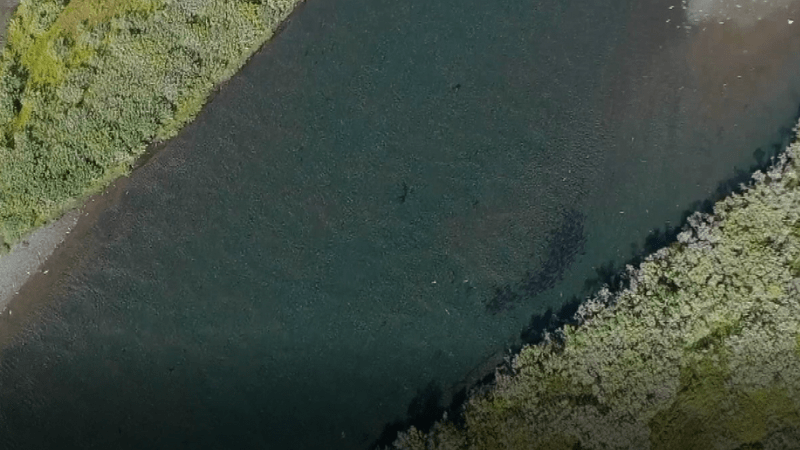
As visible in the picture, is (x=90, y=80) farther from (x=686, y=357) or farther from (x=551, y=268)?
(x=686, y=357)

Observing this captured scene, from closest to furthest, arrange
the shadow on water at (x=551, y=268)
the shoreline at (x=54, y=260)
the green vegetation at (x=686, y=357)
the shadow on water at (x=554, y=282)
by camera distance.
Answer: the green vegetation at (x=686, y=357) < the shadow on water at (x=554, y=282) < the shadow on water at (x=551, y=268) < the shoreline at (x=54, y=260)

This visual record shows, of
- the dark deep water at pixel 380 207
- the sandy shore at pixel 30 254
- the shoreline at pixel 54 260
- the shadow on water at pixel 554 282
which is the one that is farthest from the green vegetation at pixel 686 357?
the sandy shore at pixel 30 254

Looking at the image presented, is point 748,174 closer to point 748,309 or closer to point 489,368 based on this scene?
point 748,309

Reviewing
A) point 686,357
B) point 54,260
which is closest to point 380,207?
point 686,357

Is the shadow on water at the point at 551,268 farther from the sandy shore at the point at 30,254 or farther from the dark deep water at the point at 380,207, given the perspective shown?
the sandy shore at the point at 30,254

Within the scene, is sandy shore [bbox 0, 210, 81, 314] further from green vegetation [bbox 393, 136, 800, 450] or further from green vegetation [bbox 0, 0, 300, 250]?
green vegetation [bbox 393, 136, 800, 450]

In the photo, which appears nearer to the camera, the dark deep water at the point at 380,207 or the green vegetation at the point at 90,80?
the green vegetation at the point at 90,80
